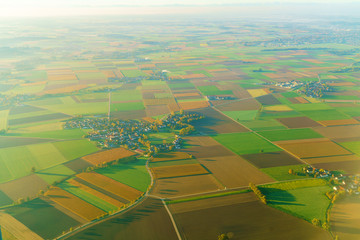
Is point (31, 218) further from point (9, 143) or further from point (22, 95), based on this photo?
point (22, 95)

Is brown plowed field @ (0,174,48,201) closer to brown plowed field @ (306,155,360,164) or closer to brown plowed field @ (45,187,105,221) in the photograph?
brown plowed field @ (45,187,105,221)

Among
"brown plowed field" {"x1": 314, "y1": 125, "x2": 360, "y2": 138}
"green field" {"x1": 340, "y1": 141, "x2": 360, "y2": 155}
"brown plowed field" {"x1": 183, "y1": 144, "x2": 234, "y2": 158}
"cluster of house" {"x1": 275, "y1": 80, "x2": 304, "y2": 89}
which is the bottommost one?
"brown plowed field" {"x1": 183, "y1": 144, "x2": 234, "y2": 158}

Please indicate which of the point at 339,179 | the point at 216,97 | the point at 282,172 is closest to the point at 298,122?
the point at 282,172

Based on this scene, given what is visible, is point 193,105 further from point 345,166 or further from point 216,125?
point 345,166

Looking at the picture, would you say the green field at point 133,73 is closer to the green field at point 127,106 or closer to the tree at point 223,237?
the green field at point 127,106

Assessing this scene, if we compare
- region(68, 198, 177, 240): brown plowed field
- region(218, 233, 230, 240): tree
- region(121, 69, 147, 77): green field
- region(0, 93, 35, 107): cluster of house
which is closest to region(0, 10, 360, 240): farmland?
region(68, 198, 177, 240): brown plowed field

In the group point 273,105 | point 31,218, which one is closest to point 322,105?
point 273,105
